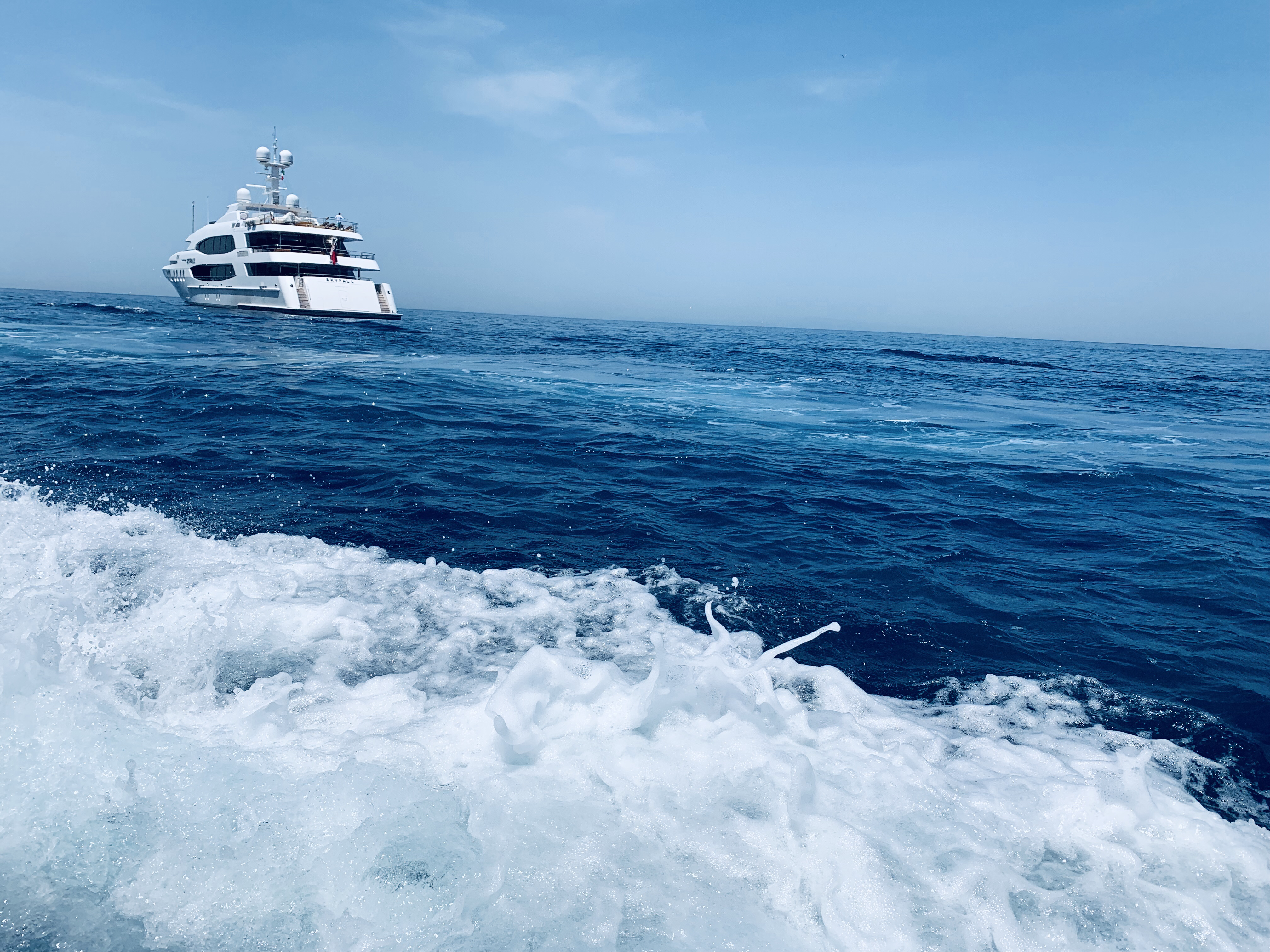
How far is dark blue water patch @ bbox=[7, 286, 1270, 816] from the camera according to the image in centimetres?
495

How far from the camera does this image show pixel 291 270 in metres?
42.8

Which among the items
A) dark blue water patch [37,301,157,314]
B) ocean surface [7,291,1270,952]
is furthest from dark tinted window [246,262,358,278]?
ocean surface [7,291,1270,952]

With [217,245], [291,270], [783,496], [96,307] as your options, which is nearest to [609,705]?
[783,496]

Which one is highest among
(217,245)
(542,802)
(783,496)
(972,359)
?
(217,245)

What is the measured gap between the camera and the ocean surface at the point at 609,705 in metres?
2.48

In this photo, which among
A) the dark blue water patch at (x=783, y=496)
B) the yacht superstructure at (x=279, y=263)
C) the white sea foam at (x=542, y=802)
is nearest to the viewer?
the white sea foam at (x=542, y=802)

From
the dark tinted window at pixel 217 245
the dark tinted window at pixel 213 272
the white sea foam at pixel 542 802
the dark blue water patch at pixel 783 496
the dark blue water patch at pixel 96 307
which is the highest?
the dark tinted window at pixel 217 245

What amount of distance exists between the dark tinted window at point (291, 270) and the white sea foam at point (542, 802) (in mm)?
44812

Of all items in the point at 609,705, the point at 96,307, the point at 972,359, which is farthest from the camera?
the point at 96,307

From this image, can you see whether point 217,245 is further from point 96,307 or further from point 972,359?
point 972,359

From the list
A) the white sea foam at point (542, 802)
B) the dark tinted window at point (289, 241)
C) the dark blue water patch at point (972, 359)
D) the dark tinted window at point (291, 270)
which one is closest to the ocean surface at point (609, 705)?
the white sea foam at point (542, 802)

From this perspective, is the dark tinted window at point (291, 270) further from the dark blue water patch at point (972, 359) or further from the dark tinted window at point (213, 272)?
the dark blue water patch at point (972, 359)

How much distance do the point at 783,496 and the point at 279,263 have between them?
44.3 meters

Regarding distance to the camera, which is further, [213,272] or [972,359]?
[972,359]
